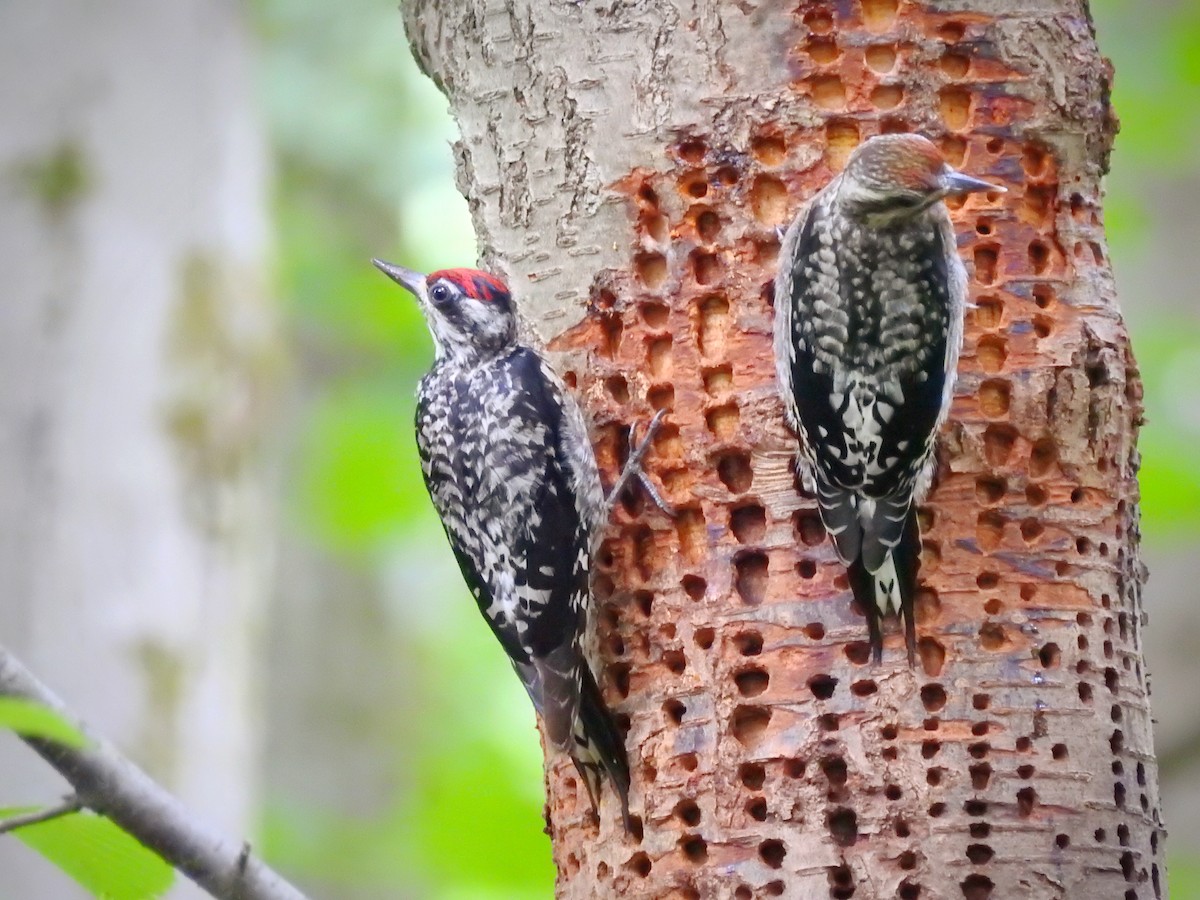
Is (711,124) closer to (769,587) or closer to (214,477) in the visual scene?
(769,587)

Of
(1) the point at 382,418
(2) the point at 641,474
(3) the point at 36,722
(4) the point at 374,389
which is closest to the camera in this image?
(3) the point at 36,722

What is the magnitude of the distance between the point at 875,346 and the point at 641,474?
557 mm

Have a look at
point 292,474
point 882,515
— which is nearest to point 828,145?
point 882,515

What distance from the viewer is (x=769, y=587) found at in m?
3.37

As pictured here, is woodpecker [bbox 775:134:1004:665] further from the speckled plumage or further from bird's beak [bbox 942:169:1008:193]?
the speckled plumage

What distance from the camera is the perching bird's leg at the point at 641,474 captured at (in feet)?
11.5

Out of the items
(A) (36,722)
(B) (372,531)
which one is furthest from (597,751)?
(B) (372,531)

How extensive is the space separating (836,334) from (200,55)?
3274 mm

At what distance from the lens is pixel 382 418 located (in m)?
9.21

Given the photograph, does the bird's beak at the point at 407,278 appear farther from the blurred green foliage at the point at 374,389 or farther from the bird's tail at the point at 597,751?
the blurred green foliage at the point at 374,389

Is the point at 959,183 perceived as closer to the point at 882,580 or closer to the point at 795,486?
the point at 795,486

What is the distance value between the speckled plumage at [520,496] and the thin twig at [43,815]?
1.14m

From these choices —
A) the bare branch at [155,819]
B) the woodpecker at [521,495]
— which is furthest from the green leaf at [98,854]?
the woodpecker at [521,495]

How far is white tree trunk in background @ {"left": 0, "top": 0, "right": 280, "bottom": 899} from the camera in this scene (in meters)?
5.30
